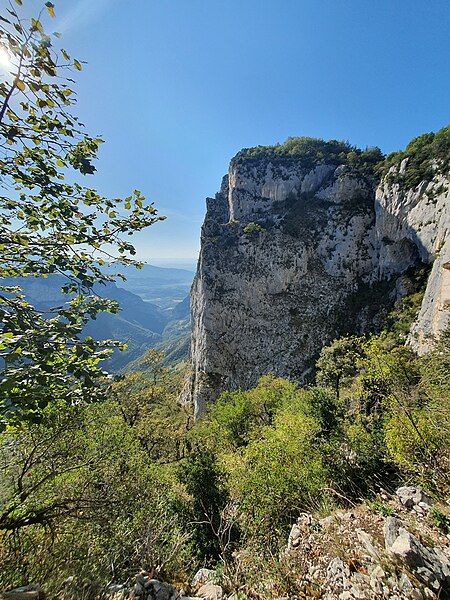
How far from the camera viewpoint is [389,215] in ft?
121

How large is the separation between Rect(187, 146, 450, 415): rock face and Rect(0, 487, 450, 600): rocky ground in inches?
1387

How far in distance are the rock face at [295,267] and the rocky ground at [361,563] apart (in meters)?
35.2

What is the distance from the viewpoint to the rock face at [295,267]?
37750 mm

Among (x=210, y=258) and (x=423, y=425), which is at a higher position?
(x=210, y=258)

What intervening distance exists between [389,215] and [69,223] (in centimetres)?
4466

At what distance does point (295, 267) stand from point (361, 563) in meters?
43.6

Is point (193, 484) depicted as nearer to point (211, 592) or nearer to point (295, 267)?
point (211, 592)

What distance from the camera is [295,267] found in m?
45.3

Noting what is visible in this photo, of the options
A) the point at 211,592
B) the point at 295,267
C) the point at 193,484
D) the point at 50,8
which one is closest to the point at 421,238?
the point at 295,267

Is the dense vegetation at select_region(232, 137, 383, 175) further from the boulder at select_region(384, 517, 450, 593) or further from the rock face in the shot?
the boulder at select_region(384, 517, 450, 593)

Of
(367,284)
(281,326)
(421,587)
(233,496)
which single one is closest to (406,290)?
(367,284)

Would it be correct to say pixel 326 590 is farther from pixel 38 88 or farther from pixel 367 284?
pixel 367 284

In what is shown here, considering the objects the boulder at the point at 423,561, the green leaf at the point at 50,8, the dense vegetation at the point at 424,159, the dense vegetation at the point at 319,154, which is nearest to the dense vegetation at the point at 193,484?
the boulder at the point at 423,561

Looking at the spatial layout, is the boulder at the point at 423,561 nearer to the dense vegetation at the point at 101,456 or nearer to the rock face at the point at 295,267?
the dense vegetation at the point at 101,456
